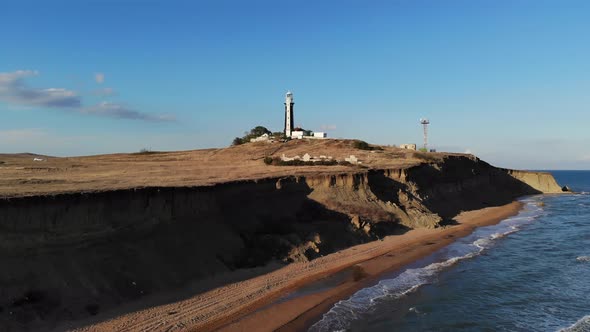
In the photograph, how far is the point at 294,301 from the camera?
18.7 m

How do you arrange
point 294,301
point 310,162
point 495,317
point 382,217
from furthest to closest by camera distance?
point 310,162, point 382,217, point 294,301, point 495,317

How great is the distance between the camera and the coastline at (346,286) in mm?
16344

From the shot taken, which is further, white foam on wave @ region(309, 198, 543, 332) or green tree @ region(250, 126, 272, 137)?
green tree @ region(250, 126, 272, 137)

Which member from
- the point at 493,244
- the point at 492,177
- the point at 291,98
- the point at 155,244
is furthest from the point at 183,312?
the point at 492,177

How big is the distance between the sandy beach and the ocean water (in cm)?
89

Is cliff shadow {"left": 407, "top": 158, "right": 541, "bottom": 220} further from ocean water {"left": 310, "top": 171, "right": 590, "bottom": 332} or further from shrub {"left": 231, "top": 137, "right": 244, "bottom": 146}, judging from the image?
shrub {"left": 231, "top": 137, "right": 244, "bottom": 146}

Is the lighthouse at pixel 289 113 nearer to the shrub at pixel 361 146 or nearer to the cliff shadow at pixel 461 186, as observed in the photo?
the shrub at pixel 361 146

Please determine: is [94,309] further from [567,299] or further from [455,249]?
[455,249]

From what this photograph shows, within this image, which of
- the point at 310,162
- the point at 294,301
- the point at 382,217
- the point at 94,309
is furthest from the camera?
the point at 310,162

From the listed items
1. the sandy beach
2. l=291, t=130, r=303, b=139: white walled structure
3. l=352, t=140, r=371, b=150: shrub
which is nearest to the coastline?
the sandy beach

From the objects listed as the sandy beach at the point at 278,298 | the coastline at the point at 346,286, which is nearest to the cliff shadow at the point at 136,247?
the sandy beach at the point at 278,298

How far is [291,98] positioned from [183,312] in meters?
67.6

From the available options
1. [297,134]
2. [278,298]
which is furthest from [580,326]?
[297,134]

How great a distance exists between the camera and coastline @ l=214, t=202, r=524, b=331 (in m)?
16.3
